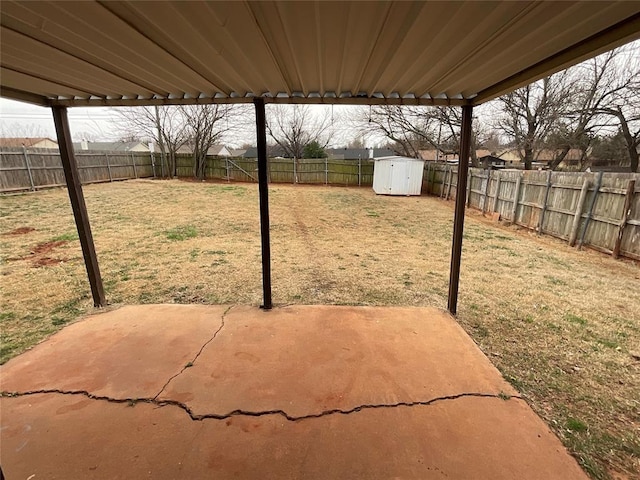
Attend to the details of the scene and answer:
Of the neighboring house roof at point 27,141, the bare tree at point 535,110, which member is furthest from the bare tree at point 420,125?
the neighboring house roof at point 27,141

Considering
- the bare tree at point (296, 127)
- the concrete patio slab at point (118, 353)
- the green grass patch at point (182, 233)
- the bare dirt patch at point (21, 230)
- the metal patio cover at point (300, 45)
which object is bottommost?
the green grass patch at point (182, 233)

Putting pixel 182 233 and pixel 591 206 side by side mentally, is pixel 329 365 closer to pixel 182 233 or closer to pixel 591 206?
pixel 182 233

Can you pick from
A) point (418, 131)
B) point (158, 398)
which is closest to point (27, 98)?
point (158, 398)

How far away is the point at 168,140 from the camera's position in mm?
19062

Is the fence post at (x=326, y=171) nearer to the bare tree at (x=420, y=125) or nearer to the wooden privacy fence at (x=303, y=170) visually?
the wooden privacy fence at (x=303, y=170)

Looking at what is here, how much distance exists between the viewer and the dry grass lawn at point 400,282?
219cm

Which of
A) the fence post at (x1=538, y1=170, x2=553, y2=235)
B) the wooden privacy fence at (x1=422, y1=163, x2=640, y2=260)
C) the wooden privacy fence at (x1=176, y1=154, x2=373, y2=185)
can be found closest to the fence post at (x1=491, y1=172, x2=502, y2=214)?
the wooden privacy fence at (x1=422, y1=163, x2=640, y2=260)

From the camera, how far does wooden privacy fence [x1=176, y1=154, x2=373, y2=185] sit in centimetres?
1856

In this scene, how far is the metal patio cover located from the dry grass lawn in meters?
2.10

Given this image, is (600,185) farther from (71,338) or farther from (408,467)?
(71,338)

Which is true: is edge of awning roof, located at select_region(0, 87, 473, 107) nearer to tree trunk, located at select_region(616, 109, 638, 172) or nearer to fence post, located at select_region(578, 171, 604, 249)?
fence post, located at select_region(578, 171, 604, 249)

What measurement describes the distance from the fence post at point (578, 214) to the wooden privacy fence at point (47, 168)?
16520 mm

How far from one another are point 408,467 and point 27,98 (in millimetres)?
3870

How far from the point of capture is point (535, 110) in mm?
14352
